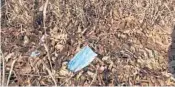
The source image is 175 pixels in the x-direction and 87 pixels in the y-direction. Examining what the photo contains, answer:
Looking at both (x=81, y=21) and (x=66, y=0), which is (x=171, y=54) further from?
(x=66, y=0)

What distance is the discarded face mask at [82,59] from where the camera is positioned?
3.15 meters

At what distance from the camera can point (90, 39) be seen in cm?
343

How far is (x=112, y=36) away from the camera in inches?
137

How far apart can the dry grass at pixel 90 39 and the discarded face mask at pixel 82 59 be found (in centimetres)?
4

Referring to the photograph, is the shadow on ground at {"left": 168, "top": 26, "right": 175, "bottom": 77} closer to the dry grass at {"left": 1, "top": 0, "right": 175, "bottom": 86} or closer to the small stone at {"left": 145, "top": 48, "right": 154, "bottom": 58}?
the dry grass at {"left": 1, "top": 0, "right": 175, "bottom": 86}

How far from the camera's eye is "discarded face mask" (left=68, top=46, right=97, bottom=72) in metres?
3.15

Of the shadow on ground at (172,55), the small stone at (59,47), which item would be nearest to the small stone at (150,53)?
the shadow on ground at (172,55)

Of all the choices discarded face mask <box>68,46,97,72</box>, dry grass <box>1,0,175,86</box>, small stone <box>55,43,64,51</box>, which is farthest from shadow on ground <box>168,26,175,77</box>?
small stone <box>55,43,64,51</box>

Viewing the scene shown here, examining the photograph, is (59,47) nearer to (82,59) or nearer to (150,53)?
(82,59)

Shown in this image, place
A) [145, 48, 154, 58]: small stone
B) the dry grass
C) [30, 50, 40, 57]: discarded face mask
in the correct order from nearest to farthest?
1. the dry grass
2. [30, 50, 40, 57]: discarded face mask
3. [145, 48, 154, 58]: small stone

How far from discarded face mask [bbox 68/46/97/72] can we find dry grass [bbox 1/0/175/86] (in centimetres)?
4

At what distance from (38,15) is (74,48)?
52 cm

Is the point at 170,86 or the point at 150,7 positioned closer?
the point at 170,86

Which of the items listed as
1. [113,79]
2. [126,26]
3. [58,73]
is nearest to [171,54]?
[126,26]
